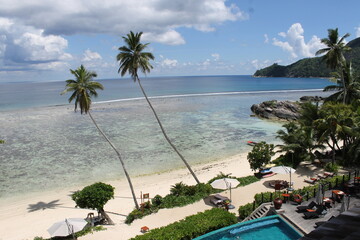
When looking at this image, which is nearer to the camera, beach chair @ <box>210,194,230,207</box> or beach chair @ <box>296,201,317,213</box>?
beach chair @ <box>296,201,317,213</box>

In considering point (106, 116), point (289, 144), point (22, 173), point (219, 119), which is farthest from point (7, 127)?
point (289, 144)

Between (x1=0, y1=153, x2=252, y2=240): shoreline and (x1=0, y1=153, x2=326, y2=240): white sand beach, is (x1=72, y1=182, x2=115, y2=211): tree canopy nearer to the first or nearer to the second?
(x1=0, y1=153, x2=326, y2=240): white sand beach

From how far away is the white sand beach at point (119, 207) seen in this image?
1689 cm

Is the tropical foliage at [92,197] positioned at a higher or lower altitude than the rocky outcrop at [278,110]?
lower

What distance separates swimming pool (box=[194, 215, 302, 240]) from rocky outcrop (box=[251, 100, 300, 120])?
47904 millimetres

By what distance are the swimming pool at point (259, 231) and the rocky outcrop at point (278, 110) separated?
4790cm

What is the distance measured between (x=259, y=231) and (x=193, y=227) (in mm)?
3196

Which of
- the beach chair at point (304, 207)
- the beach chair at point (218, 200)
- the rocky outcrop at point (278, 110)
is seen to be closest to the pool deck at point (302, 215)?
the beach chair at point (304, 207)

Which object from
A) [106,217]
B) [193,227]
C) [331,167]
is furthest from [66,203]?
[331,167]

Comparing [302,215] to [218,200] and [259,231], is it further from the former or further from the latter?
[218,200]

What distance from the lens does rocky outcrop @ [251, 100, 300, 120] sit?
5869 centimetres

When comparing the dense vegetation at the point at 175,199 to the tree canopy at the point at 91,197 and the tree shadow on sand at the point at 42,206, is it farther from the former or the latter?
the tree shadow on sand at the point at 42,206

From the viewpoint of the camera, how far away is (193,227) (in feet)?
44.3

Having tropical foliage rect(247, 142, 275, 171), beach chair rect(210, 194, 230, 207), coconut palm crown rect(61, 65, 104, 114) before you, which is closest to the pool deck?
beach chair rect(210, 194, 230, 207)
